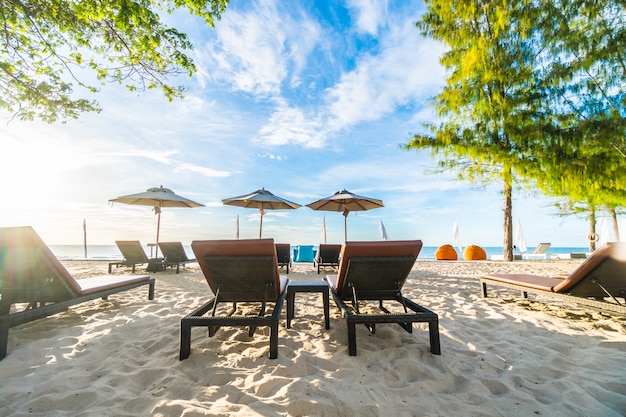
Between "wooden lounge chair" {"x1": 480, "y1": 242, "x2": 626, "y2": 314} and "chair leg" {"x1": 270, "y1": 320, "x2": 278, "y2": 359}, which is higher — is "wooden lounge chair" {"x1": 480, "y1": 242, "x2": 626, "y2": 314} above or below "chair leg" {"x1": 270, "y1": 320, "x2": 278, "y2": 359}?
above

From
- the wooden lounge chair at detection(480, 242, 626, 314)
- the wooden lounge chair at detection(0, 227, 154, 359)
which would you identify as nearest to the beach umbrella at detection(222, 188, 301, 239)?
the wooden lounge chair at detection(0, 227, 154, 359)

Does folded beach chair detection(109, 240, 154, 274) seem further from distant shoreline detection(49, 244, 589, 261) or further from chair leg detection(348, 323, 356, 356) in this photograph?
chair leg detection(348, 323, 356, 356)

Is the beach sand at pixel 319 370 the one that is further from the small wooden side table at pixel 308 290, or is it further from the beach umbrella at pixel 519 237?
the beach umbrella at pixel 519 237

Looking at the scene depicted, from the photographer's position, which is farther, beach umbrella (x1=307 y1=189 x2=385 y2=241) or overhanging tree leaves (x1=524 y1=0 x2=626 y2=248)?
beach umbrella (x1=307 y1=189 x2=385 y2=241)

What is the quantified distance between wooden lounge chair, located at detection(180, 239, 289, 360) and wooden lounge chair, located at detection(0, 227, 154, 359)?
1495mm

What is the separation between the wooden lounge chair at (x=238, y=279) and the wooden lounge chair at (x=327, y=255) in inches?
200

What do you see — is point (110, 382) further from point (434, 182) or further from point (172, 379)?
point (434, 182)

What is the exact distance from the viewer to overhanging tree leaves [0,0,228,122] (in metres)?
5.21

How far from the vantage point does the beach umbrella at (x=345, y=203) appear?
27.8 ft

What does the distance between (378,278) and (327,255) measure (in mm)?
5337

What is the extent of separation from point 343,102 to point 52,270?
1017 centimetres

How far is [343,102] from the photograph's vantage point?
10.5 meters

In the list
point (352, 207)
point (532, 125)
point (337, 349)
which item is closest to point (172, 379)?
point (337, 349)

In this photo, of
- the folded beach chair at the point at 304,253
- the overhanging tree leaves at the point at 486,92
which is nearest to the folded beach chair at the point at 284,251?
the folded beach chair at the point at 304,253
